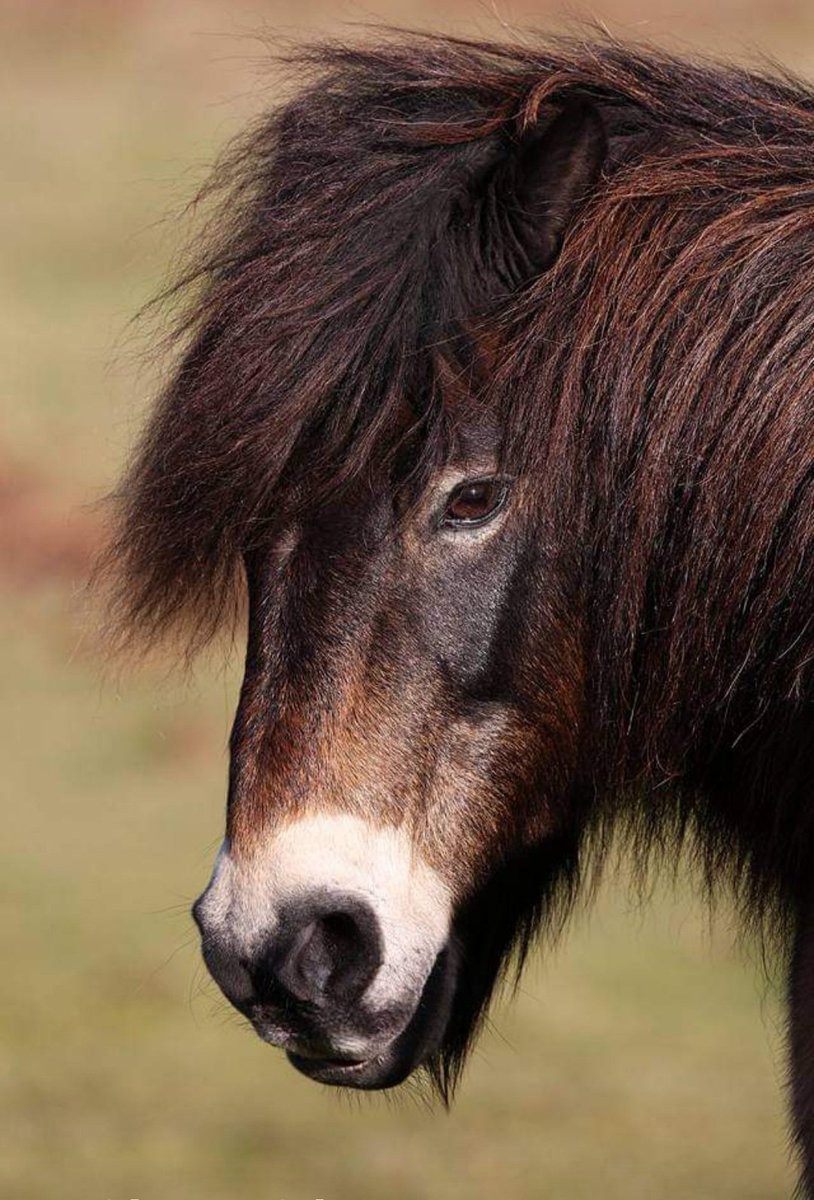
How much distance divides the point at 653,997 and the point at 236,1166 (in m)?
1.93

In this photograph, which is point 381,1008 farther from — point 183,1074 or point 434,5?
point 434,5

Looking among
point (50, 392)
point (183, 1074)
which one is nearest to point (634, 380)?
point (183, 1074)

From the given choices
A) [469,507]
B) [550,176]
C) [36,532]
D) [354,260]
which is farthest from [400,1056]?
[36,532]

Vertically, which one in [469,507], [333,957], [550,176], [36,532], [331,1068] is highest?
[550,176]

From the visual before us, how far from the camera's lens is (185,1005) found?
704 cm

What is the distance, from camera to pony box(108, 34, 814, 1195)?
7.04ft

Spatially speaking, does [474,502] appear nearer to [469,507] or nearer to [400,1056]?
[469,507]

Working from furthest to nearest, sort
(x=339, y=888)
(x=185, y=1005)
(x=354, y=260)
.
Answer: (x=185, y=1005) < (x=354, y=260) < (x=339, y=888)

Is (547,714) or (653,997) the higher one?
(547,714)

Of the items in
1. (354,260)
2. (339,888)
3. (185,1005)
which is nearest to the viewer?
(339,888)

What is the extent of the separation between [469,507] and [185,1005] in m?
5.25

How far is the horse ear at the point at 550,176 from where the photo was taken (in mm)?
2217

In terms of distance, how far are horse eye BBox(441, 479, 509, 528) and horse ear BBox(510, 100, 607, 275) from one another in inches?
11.2

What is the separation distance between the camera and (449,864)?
223 cm
